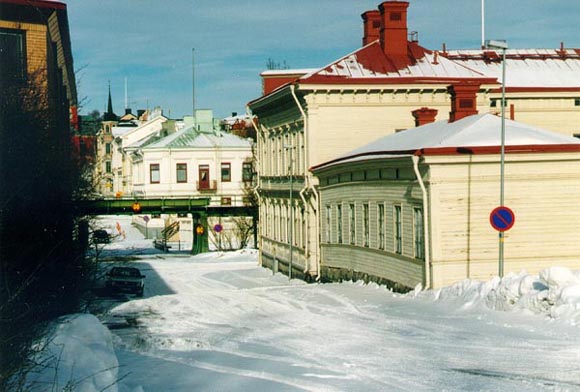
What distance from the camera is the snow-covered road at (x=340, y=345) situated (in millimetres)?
14000

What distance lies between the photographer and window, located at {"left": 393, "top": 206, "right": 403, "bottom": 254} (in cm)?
2742

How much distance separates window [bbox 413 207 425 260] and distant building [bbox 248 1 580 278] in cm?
988

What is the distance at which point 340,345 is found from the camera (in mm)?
17625

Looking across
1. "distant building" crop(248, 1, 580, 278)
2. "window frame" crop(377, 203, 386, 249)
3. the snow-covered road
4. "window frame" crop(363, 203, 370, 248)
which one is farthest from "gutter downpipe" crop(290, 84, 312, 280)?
the snow-covered road

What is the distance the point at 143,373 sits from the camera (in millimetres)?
14750

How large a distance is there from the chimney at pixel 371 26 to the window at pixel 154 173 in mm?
31714

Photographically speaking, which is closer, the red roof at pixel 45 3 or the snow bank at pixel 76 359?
the snow bank at pixel 76 359

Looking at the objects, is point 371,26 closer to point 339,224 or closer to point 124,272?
point 339,224

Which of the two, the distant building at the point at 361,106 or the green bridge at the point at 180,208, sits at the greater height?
the distant building at the point at 361,106

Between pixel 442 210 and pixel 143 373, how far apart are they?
12.2 metres

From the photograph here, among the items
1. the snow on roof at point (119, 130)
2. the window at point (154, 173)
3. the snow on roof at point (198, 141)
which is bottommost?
the window at point (154, 173)

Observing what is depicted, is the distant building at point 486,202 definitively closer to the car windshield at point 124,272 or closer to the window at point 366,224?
the window at point 366,224

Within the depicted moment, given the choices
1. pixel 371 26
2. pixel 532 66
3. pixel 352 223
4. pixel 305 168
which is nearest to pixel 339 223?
pixel 352 223

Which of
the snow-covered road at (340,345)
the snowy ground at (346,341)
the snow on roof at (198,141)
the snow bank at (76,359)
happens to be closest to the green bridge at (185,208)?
the snow on roof at (198,141)
